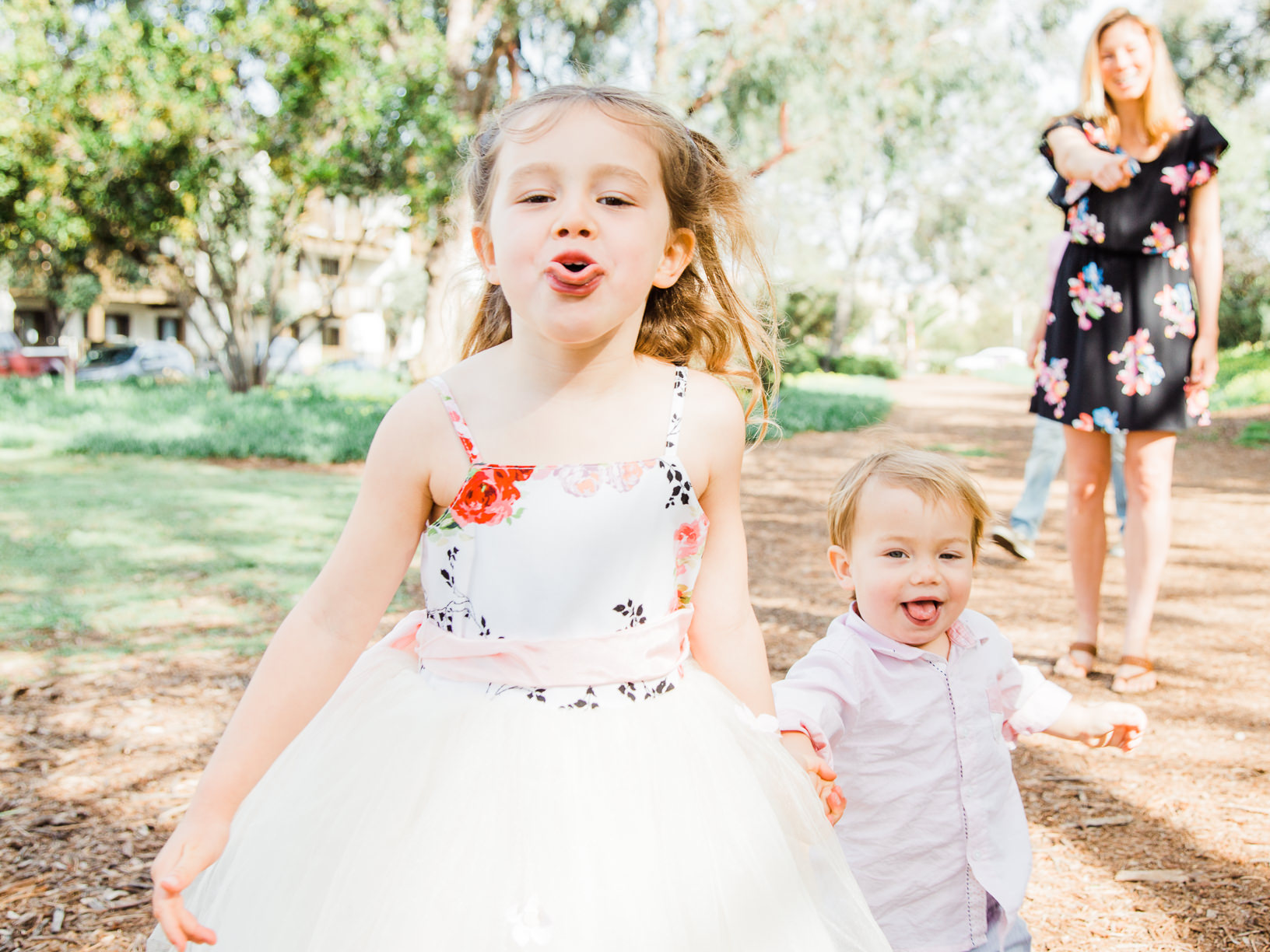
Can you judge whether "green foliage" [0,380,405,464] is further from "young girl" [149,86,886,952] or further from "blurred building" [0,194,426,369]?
"blurred building" [0,194,426,369]

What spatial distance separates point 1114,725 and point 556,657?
1.07m

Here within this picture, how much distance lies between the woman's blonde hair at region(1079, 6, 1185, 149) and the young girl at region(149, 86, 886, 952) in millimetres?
2371

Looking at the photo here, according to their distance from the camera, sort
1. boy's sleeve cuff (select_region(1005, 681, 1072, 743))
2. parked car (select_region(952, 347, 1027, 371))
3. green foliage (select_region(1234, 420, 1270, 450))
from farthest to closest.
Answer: parked car (select_region(952, 347, 1027, 371)) < green foliage (select_region(1234, 420, 1270, 450)) < boy's sleeve cuff (select_region(1005, 681, 1072, 743))

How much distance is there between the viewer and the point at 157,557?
18.2 feet

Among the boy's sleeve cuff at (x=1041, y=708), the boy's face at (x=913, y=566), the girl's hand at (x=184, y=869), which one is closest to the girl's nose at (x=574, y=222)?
the boy's face at (x=913, y=566)

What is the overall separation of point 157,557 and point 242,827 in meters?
4.50

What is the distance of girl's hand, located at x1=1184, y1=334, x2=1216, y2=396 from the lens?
346 centimetres

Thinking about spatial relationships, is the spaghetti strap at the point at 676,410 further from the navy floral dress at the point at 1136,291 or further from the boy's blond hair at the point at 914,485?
the navy floral dress at the point at 1136,291

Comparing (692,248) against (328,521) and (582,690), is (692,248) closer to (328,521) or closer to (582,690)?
(582,690)

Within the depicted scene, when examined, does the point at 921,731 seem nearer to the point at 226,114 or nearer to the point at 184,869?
the point at 184,869

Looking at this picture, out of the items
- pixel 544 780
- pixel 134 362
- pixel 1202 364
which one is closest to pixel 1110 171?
pixel 1202 364

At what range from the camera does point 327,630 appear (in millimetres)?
1467

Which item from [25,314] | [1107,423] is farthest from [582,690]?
[25,314]

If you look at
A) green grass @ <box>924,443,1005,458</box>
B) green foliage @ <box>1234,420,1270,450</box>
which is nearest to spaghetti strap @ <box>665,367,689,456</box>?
green grass @ <box>924,443,1005,458</box>
